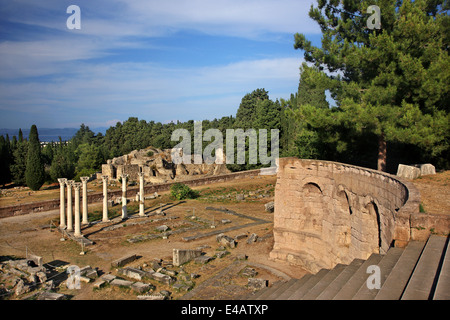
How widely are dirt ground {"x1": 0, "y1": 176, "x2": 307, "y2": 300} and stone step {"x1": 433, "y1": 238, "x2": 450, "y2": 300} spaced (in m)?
7.75

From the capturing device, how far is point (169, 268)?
15039 millimetres

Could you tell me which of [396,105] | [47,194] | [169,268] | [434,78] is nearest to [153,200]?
[47,194]

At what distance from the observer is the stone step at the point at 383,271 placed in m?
5.87

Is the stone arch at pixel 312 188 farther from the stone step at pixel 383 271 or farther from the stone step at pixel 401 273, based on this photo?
the stone step at pixel 401 273

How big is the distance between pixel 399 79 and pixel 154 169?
31.9 meters

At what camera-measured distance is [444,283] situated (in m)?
5.09

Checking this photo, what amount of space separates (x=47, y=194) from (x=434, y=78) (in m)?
32.8

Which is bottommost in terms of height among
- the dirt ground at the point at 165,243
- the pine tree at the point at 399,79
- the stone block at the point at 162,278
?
the dirt ground at the point at 165,243

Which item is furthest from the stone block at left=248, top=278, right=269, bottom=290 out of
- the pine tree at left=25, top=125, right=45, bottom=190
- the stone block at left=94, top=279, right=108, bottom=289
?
the pine tree at left=25, top=125, right=45, bottom=190

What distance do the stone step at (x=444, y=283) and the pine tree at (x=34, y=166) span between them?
38008 millimetres

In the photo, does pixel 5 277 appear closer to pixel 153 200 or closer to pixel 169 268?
pixel 169 268

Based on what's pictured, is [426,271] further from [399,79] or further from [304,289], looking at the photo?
[399,79]

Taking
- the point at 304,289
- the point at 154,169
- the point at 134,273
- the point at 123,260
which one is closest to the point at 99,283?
the point at 134,273

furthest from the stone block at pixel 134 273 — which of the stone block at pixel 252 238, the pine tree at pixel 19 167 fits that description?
the pine tree at pixel 19 167
